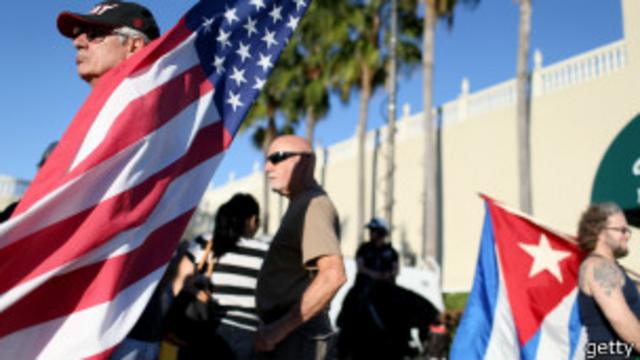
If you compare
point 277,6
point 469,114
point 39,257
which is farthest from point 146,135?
point 469,114

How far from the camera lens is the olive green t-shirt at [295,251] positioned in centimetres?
282

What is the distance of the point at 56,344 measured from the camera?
5.57 feet

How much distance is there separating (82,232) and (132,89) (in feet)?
1.49

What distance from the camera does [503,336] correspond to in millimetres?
5125

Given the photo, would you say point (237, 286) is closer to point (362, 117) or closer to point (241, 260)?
point (241, 260)

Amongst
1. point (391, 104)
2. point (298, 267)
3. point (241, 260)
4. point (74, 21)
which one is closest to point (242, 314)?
point (241, 260)

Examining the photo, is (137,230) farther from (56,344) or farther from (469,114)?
(469,114)

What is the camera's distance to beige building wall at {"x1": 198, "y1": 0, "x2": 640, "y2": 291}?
1502 centimetres

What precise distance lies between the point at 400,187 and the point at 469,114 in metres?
4.48

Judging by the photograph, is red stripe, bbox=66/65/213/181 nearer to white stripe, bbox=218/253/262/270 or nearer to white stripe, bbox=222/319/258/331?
white stripe, bbox=218/253/262/270

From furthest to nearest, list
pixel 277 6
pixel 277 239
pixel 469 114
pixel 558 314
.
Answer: pixel 469 114 < pixel 558 314 < pixel 277 239 < pixel 277 6

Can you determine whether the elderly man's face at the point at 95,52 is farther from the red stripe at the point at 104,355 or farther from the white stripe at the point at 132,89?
the red stripe at the point at 104,355

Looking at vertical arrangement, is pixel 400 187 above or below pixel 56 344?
above

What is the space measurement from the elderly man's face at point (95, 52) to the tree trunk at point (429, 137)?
16.4 meters
